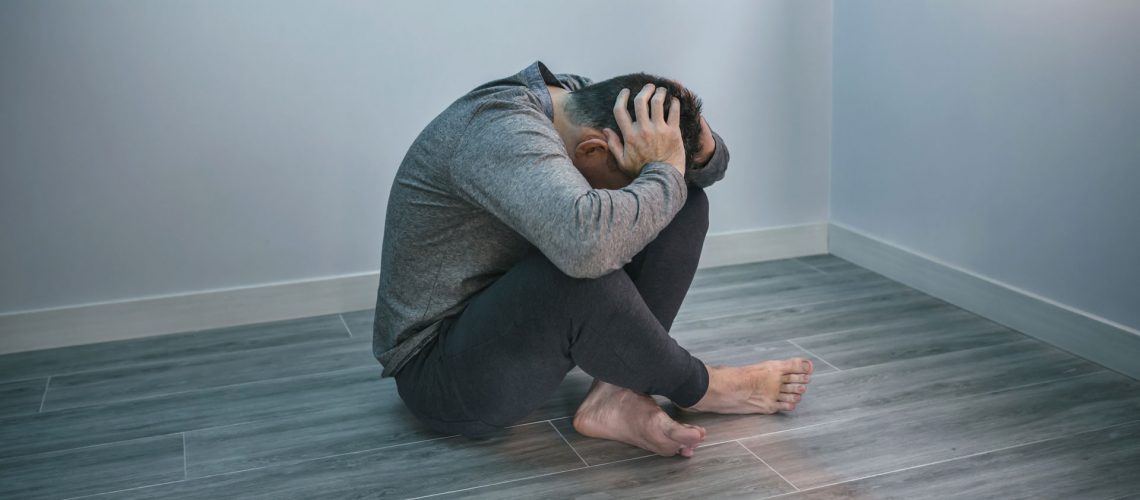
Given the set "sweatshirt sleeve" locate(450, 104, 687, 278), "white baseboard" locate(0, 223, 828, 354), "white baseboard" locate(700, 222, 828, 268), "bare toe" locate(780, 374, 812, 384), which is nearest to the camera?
"sweatshirt sleeve" locate(450, 104, 687, 278)

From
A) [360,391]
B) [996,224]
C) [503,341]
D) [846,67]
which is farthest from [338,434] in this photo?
[846,67]

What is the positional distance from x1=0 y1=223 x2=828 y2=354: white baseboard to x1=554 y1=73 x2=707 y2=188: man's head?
3.89 ft

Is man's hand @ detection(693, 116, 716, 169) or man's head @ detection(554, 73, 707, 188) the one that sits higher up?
man's head @ detection(554, 73, 707, 188)

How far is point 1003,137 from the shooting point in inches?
89.9

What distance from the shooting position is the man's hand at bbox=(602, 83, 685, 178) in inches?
59.5

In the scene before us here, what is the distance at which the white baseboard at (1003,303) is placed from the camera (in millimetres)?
2033

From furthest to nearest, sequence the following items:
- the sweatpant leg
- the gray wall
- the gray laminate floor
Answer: the gray wall
the sweatpant leg
the gray laminate floor

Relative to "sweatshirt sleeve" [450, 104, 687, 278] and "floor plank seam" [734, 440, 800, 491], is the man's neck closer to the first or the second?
"sweatshirt sleeve" [450, 104, 687, 278]

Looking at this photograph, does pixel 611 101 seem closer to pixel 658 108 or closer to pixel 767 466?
pixel 658 108

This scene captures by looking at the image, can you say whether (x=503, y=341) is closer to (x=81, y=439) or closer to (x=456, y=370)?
(x=456, y=370)

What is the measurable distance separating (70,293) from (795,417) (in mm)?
1679

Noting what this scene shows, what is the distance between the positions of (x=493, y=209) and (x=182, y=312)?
52.6 inches

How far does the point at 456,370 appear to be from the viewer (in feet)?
5.40

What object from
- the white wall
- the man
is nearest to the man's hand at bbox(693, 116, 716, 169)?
the man
